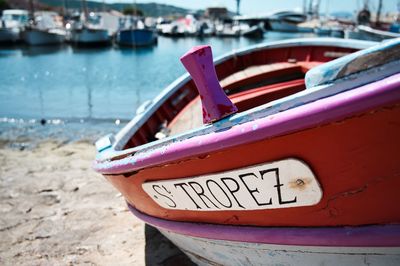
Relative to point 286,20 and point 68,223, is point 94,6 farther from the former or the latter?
point 68,223

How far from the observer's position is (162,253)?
381cm

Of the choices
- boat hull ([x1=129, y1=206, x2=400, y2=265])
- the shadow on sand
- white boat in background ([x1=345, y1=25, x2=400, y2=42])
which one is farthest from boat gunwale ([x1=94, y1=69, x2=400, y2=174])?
white boat in background ([x1=345, y1=25, x2=400, y2=42])

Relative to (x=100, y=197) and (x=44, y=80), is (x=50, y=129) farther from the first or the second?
(x=44, y=80)

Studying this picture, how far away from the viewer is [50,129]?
9773mm

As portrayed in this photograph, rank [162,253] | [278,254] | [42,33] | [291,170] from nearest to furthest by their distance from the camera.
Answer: [291,170] < [278,254] < [162,253] < [42,33]

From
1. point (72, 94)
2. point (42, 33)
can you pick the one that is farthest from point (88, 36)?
point (72, 94)

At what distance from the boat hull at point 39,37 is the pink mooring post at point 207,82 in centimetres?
4176

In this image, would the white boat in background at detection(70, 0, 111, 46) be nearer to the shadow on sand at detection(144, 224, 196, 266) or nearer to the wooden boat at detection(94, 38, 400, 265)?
the shadow on sand at detection(144, 224, 196, 266)

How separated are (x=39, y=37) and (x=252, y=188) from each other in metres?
42.5

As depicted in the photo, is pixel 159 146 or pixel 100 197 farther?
pixel 100 197

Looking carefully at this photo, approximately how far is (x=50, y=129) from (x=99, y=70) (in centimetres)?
1480

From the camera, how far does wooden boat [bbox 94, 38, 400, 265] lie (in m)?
1.91

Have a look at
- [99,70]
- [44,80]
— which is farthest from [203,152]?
[99,70]

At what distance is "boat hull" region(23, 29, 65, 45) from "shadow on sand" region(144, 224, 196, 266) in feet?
133
